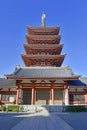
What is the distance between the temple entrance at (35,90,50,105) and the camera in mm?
31500

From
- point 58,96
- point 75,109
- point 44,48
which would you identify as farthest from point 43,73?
point 75,109

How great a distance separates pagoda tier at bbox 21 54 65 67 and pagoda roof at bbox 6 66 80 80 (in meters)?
3.55

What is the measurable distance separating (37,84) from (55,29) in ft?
51.0

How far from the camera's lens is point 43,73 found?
102 feet

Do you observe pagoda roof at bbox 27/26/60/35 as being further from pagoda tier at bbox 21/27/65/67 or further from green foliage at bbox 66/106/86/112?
green foliage at bbox 66/106/86/112

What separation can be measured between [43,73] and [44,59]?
19.2ft

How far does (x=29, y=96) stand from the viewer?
31781mm

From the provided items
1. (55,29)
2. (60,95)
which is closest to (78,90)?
(60,95)

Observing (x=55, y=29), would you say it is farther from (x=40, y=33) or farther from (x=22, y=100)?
(x=22, y=100)

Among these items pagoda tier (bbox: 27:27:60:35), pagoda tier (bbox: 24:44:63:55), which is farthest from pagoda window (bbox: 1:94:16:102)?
pagoda tier (bbox: 27:27:60:35)

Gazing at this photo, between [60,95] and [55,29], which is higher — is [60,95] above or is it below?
below

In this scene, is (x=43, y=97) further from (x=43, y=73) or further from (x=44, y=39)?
(x=44, y=39)

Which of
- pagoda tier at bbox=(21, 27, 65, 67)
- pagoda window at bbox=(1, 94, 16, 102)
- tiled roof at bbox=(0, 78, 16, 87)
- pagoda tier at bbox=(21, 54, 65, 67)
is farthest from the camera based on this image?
pagoda tier at bbox=(21, 27, 65, 67)

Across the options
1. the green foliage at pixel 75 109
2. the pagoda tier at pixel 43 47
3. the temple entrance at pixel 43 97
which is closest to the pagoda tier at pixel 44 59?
the pagoda tier at pixel 43 47
